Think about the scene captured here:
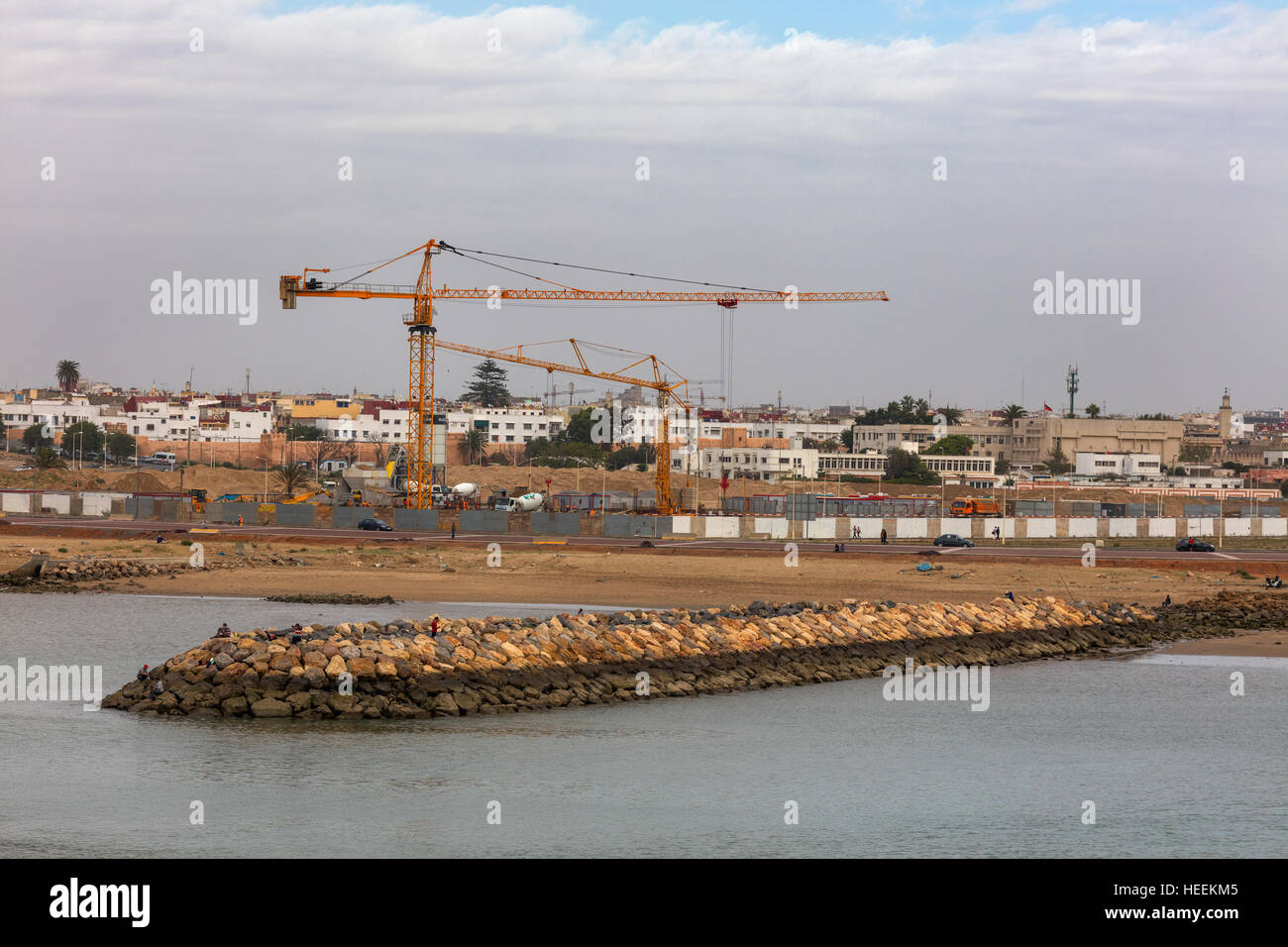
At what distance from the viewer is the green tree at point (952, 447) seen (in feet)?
566

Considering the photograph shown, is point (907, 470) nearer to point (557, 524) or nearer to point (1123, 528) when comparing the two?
point (1123, 528)

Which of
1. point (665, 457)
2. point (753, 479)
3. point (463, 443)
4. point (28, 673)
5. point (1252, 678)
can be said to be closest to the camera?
point (28, 673)

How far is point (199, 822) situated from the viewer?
23.4 meters

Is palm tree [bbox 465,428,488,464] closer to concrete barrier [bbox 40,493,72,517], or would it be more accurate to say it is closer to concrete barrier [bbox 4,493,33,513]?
concrete barrier [bbox 4,493,33,513]

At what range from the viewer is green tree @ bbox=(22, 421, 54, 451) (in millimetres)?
174750

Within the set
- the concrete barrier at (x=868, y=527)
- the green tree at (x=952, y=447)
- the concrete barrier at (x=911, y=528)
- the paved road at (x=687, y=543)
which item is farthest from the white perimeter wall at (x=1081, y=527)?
the green tree at (x=952, y=447)

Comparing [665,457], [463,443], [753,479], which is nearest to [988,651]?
[665,457]

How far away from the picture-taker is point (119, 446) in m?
169

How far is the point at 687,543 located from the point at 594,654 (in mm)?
37820

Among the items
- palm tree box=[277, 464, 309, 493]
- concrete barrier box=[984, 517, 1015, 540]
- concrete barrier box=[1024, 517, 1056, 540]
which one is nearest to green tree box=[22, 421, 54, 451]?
palm tree box=[277, 464, 309, 493]

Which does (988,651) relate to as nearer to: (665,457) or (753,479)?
(665,457)

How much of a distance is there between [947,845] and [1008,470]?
15293cm

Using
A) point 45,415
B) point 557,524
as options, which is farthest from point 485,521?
point 45,415
